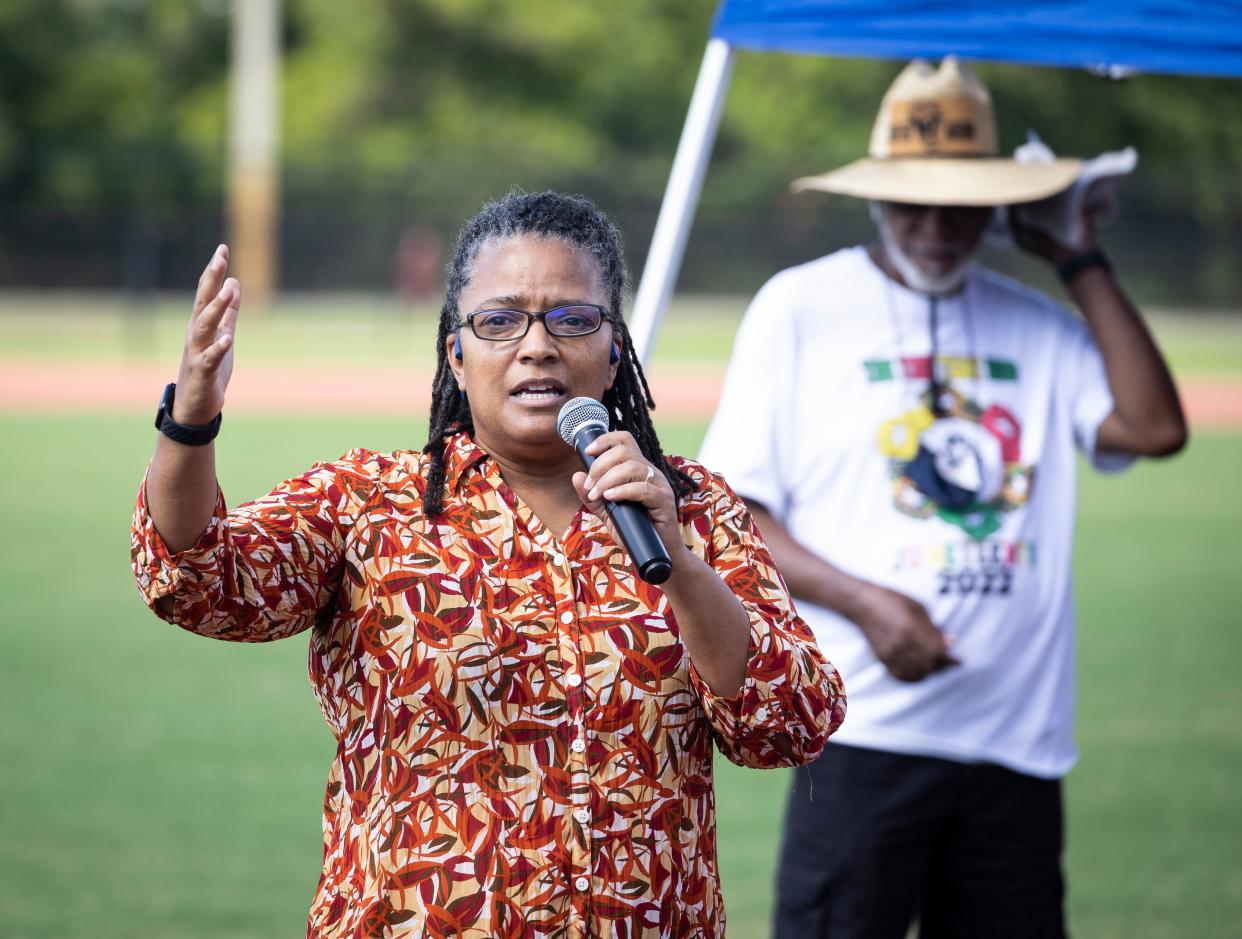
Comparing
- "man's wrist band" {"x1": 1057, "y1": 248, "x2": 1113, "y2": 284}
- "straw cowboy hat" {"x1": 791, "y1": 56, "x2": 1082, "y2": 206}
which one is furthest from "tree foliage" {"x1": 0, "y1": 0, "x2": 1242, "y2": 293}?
"man's wrist band" {"x1": 1057, "y1": 248, "x2": 1113, "y2": 284}

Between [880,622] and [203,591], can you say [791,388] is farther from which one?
[203,591]

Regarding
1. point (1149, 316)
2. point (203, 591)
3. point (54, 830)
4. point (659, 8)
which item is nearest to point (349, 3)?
point (659, 8)

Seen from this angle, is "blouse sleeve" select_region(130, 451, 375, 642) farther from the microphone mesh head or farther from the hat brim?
the hat brim

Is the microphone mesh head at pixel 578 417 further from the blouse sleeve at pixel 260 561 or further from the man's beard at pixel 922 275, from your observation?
the man's beard at pixel 922 275

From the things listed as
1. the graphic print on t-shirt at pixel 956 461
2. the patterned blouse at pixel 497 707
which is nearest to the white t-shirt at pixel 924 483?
the graphic print on t-shirt at pixel 956 461

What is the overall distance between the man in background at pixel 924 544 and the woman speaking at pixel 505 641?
1.32 metres

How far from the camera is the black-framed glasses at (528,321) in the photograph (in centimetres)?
238

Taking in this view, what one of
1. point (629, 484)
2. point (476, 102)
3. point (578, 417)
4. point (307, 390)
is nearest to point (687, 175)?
point (578, 417)

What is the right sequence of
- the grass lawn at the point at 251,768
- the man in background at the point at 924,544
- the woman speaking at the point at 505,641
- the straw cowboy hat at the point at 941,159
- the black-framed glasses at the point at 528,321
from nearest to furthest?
the woman speaking at the point at 505,641 < the black-framed glasses at the point at 528,321 < the man in background at the point at 924,544 < the straw cowboy hat at the point at 941,159 < the grass lawn at the point at 251,768

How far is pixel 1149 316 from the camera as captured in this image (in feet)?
107

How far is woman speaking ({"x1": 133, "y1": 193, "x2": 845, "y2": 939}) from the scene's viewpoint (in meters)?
2.15

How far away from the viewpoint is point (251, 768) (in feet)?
21.8

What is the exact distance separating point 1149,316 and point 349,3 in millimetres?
22710

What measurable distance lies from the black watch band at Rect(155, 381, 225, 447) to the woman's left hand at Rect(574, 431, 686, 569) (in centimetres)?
50
